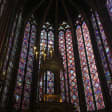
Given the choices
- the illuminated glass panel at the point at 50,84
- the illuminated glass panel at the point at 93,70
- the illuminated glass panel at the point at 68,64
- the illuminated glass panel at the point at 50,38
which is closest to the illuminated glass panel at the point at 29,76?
the illuminated glass panel at the point at 50,84

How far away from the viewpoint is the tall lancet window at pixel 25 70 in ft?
35.3

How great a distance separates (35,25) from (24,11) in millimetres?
1713

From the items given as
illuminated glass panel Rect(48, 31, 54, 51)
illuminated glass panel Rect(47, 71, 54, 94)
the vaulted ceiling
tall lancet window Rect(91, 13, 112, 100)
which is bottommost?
illuminated glass panel Rect(47, 71, 54, 94)

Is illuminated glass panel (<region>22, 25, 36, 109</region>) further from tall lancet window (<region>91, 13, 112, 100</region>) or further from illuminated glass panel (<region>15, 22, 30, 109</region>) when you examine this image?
tall lancet window (<region>91, 13, 112, 100</region>)

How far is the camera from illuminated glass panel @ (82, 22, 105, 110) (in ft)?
34.6

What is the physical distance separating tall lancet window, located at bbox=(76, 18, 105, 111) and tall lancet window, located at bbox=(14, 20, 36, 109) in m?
4.22

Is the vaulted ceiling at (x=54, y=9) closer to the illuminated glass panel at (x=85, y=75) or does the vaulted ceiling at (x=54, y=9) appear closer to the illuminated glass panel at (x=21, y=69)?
Answer: the illuminated glass panel at (x=21, y=69)

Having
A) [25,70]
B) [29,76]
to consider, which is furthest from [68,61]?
[25,70]

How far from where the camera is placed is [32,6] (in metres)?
15.4

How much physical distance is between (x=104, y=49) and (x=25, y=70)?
6174 mm

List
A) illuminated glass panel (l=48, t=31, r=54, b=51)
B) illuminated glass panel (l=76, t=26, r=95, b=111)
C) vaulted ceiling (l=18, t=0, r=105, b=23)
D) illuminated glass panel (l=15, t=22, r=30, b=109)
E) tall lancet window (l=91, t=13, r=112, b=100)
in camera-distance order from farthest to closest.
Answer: vaulted ceiling (l=18, t=0, r=105, b=23) → illuminated glass panel (l=48, t=31, r=54, b=51) → illuminated glass panel (l=76, t=26, r=95, b=111) → illuminated glass panel (l=15, t=22, r=30, b=109) → tall lancet window (l=91, t=13, r=112, b=100)

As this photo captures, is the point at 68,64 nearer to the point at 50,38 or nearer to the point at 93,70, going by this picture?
the point at 93,70

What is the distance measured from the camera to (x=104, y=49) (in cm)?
1158

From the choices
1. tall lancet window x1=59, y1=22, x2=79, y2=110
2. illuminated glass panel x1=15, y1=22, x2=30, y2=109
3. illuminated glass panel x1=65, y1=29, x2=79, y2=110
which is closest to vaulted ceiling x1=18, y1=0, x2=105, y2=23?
tall lancet window x1=59, y1=22, x2=79, y2=110
